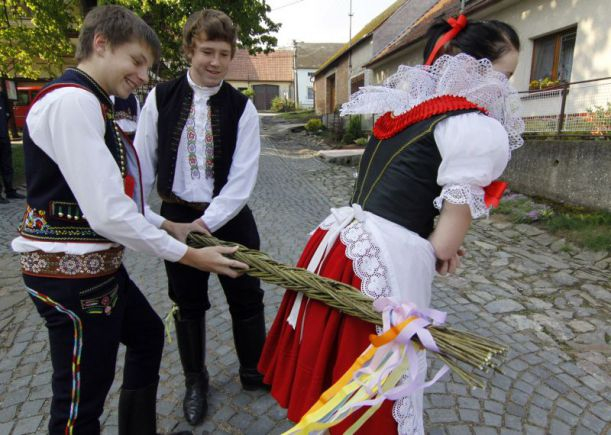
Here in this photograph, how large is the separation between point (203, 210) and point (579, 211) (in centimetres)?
579

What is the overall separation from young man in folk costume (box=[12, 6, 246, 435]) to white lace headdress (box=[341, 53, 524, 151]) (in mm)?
831

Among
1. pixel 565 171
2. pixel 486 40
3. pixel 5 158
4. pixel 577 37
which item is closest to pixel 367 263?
pixel 486 40

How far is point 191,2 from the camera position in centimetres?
1000

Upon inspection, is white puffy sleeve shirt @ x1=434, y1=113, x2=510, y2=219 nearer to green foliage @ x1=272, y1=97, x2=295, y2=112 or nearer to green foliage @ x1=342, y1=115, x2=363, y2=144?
green foliage @ x1=342, y1=115, x2=363, y2=144

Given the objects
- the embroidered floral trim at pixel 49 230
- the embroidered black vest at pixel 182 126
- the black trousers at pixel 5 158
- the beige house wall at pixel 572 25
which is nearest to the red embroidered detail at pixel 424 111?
the embroidered black vest at pixel 182 126

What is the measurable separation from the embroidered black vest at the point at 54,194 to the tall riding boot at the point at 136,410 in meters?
0.87

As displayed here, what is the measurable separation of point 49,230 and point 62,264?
0.12m

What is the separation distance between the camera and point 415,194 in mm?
1415

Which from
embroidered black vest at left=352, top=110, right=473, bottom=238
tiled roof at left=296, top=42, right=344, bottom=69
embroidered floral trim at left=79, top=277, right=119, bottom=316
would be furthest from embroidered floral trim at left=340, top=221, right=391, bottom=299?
tiled roof at left=296, top=42, right=344, bottom=69

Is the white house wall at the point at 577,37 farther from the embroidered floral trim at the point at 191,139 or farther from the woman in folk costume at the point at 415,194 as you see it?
the embroidered floral trim at the point at 191,139

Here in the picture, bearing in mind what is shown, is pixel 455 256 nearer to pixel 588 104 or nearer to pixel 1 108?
pixel 588 104

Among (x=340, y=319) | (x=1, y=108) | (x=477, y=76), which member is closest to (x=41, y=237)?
(x=340, y=319)

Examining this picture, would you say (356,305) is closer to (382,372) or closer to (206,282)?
(382,372)

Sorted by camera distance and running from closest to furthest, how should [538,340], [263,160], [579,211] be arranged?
[538,340] → [579,211] → [263,160]
